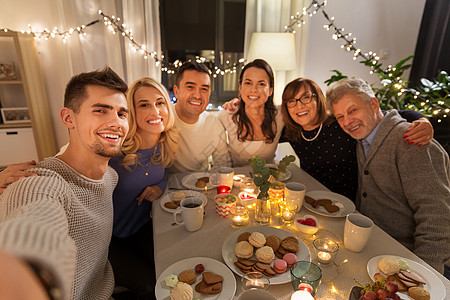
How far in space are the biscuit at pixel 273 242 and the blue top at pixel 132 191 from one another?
766mm

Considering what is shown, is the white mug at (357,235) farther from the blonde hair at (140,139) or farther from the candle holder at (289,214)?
the blonde hair at (140,139)

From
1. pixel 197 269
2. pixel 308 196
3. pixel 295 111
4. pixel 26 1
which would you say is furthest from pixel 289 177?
pixel 26 1

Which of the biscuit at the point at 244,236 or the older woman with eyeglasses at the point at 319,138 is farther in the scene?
the older woman with eyeglasses at the point at 319,138

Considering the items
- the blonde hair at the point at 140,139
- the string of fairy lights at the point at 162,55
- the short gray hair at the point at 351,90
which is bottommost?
the blonde hair at the point at 140,139

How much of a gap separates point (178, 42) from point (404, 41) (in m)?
3.11

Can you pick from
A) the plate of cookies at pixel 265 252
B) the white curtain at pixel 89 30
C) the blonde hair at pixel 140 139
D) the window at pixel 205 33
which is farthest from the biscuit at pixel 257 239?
the window at pixel 205 33

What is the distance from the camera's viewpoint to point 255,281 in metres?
0.76

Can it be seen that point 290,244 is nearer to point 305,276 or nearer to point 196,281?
point 305,276

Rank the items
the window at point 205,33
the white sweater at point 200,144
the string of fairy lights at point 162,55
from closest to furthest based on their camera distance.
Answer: the white sweater at point 200,144 < the string of fairy lights at point 162,55 < the window at point 205,33

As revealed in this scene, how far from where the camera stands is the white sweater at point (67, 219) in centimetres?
33

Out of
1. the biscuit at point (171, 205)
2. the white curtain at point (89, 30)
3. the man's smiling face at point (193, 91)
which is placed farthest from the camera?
the white curtain at point (89, 30)

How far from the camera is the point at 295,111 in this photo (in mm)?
1723

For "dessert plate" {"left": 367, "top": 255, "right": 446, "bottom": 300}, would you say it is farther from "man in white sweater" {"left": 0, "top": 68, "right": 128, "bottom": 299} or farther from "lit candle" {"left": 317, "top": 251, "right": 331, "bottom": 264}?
"man in white sweater" {"left": 0, "top": 68, "right": 128, "bottom": 299}

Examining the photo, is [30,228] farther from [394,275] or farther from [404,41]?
[404,41]
